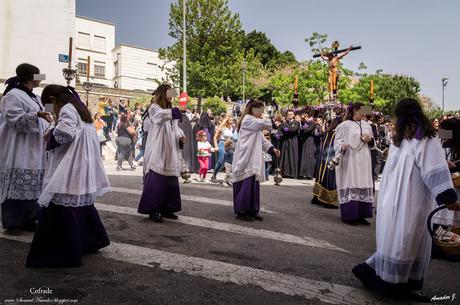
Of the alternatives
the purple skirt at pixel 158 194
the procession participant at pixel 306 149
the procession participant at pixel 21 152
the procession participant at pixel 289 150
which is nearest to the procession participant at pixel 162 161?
the purple skirt at pixel 158 194

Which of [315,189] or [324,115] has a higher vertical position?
[324,115]

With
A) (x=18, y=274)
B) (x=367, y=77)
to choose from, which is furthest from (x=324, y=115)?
(x=367, y=77)

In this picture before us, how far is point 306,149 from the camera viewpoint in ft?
49.9

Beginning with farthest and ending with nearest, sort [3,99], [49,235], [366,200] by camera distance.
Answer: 1. [366,200]
2. [3,99]
3. [49,235]

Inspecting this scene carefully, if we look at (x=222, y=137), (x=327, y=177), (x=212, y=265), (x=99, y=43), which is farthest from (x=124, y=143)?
(x=99, y=43)

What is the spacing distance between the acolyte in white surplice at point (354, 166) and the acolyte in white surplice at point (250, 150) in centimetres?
135

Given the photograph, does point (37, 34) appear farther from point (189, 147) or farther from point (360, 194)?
point (360, 194)

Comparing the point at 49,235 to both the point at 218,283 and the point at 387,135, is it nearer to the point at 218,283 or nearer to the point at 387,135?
the point at 218,283

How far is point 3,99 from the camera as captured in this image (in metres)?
5.73

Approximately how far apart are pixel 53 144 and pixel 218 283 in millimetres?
2197

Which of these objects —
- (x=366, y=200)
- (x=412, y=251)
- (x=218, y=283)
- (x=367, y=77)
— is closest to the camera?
(x=412, y=251)

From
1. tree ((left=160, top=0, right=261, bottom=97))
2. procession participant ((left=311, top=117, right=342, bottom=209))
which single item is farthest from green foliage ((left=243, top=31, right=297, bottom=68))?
procession participant ((left=311, top=117, right=342, bottom=209))

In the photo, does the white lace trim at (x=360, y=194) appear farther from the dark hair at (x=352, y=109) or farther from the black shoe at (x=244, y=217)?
the black shoe at (x=244, y=217)

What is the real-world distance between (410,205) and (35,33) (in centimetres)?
2644
